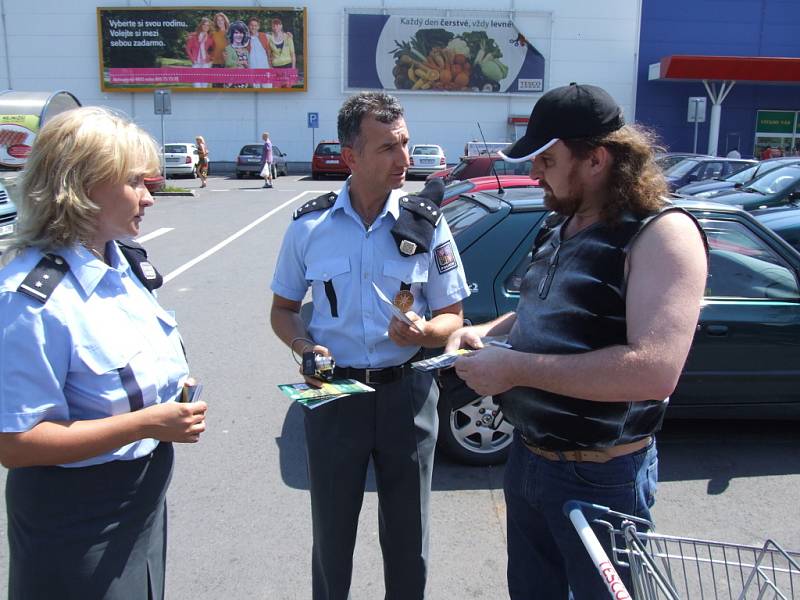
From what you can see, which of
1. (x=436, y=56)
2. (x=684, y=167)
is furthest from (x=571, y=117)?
(x=436, y=56)

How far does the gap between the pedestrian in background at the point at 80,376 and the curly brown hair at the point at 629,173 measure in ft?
3.80

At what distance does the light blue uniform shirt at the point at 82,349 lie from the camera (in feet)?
5.12

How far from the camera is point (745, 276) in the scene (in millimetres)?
4367

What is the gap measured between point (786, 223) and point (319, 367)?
750 cm

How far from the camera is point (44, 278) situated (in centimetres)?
161

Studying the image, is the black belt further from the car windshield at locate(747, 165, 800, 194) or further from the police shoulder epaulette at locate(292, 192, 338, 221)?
the car windshield at locate(747, 165, 800, 194)

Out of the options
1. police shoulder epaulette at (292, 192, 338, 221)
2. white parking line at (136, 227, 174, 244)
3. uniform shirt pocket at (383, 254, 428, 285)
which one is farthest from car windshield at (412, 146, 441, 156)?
uniform shirt pocket at (383, 254, 428, 285)

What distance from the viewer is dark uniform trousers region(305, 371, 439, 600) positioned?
2.50 m

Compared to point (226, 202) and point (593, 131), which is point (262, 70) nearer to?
point (226, 202)

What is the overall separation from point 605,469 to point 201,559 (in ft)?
7.20

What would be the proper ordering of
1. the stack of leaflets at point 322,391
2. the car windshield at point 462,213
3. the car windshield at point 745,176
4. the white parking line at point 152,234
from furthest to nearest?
the car windshield at point 745,176, the white parking line at point 152,234, the car windshield at point 462,213, the stack of leaflets at point 322,391

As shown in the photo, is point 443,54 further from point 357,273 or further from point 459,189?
point 357,273

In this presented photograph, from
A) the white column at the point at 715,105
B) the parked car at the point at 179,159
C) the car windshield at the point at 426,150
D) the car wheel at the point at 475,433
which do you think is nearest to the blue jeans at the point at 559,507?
the car wheel at the point at 475,433

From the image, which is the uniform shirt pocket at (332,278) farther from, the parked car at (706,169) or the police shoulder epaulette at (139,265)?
the parked car at (706,169)
